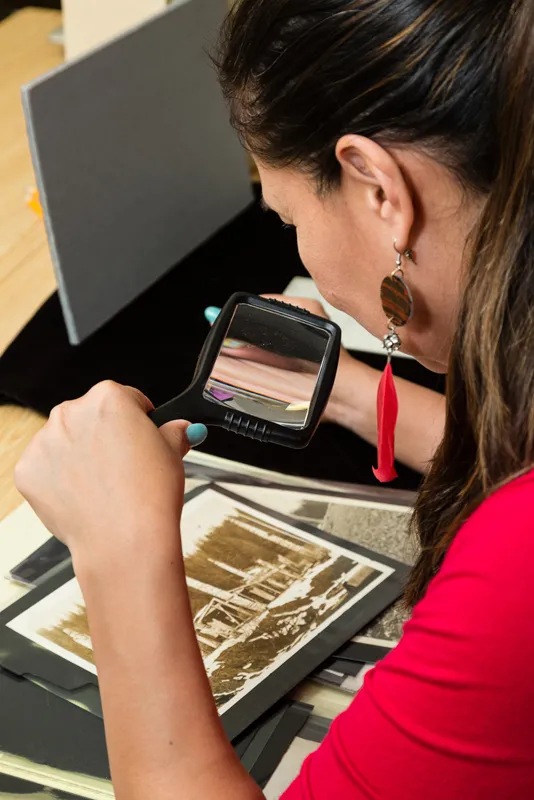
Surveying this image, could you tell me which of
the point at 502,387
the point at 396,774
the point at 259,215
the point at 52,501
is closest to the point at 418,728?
the point at 396,774

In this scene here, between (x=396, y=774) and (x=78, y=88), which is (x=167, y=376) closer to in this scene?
(x=78, y=88)

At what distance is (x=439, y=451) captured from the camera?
693mm

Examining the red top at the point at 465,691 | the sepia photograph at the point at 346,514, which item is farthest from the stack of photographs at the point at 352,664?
the red top at the point at 465,691

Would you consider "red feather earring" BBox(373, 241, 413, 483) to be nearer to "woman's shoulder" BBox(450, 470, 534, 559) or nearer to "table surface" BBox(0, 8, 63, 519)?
"woman's shoulder" BBox(450, 470, 534, 559)

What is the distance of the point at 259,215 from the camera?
1451mm

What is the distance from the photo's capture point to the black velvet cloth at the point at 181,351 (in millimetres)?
989

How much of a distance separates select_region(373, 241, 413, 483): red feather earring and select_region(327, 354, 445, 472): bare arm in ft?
0.37

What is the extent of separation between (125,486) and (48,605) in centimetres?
20

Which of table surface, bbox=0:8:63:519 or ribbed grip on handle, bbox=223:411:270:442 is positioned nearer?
ribbed grip on handle, bbox=223:411:270:442

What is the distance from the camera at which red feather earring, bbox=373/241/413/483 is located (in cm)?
67

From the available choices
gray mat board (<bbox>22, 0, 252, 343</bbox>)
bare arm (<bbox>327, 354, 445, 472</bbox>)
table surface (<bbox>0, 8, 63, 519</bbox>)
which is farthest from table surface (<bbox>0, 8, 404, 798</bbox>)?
bare arm (<bbox>327, 354, 445, 472</bbox>)

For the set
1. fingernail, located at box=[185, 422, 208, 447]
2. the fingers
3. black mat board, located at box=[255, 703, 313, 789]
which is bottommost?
black mat board, located at box=[255, 703, 313, 789]

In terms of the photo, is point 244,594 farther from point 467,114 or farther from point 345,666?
point 467,114

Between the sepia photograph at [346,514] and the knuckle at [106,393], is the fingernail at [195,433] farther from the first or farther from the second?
the sepia photograph at [346,514]
